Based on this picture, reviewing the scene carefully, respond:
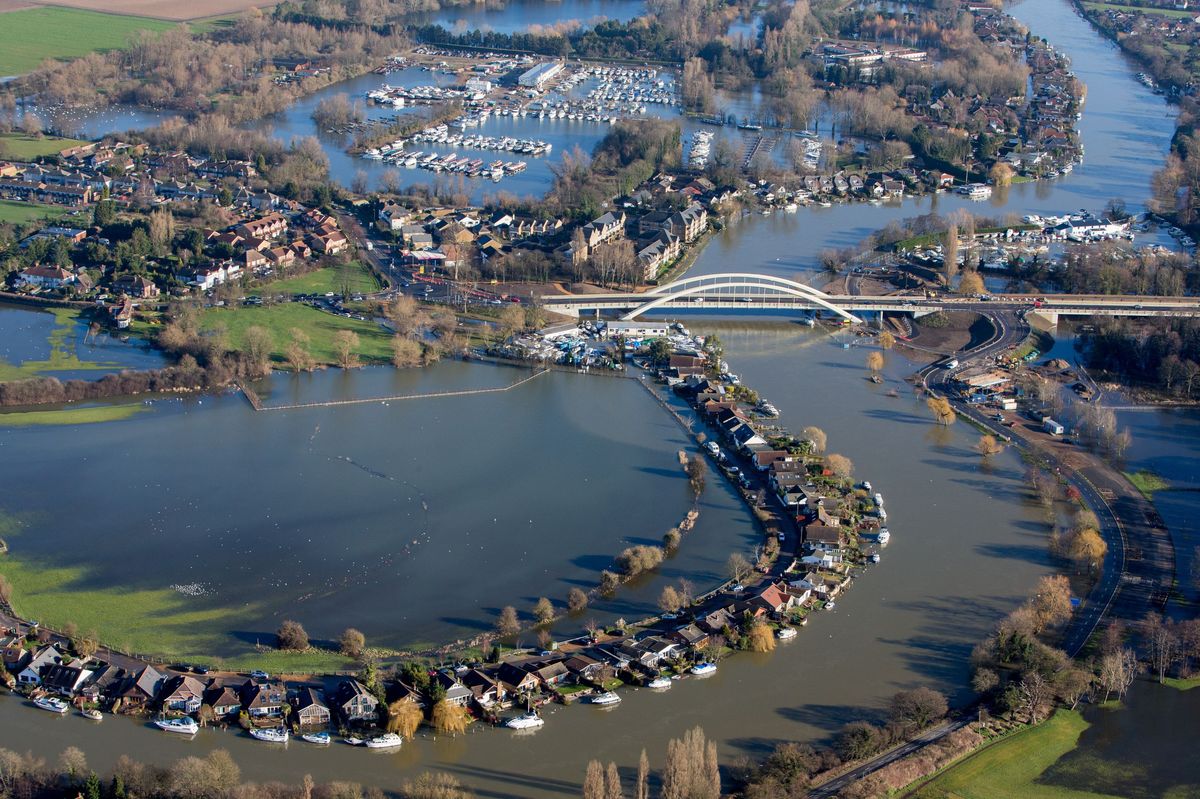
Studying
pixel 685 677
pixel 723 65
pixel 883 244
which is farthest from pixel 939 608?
pixel 723 65

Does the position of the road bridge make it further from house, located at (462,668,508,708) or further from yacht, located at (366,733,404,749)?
yacht, located at (366,733,404,749)

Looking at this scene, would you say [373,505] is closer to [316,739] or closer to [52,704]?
[316,739]

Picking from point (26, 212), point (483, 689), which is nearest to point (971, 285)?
point (483, 689)

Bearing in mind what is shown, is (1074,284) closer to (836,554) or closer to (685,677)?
(836,554)

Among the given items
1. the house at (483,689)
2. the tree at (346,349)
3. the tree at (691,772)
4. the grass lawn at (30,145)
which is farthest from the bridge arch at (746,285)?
the grass lawn at (30,145)

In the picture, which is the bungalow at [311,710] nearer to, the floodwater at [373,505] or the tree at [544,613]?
the floodwater at [373,505]

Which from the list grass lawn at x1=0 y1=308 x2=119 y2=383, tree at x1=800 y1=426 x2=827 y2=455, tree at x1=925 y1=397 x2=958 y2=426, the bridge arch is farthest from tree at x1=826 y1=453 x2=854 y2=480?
grass lawn at x1=0 y1=308 x2=119 y2=383
